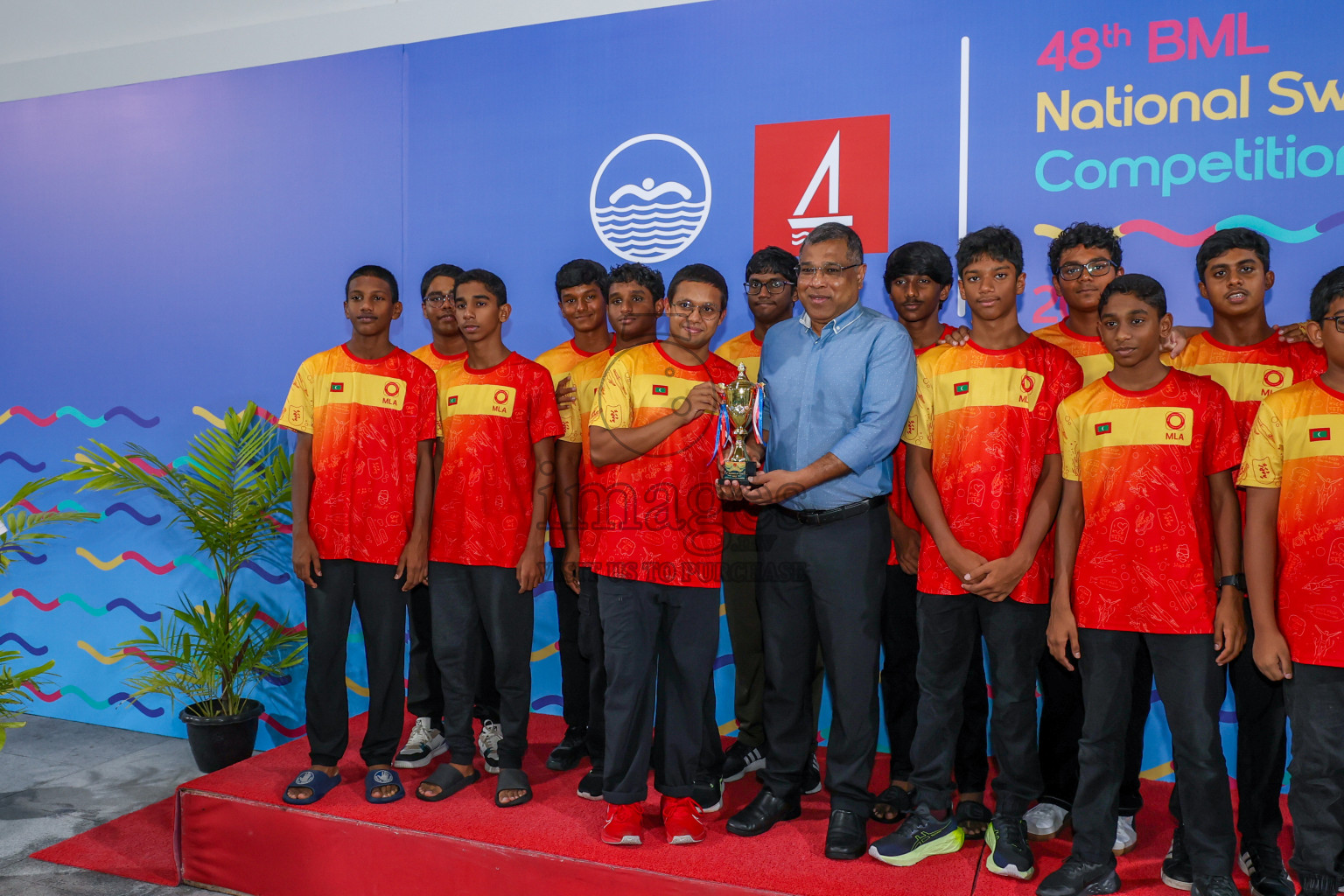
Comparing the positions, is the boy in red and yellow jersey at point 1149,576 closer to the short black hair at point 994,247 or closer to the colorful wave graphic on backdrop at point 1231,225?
the short black hair at point 994,247

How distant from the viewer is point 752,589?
3.21 meters

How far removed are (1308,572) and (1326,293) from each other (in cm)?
69

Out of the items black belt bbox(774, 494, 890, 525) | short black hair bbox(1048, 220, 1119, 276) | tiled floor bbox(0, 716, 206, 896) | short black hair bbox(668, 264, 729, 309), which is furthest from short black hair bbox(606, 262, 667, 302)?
tiled floor bbox(0, 716, 206, 896)

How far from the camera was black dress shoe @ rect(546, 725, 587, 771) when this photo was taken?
11.0 ft

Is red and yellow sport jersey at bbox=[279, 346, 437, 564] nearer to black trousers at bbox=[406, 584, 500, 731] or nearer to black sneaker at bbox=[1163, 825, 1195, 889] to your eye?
black trousers at bbox=[406, 584, 500, 731]

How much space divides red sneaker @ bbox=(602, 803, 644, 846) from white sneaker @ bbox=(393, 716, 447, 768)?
1.03 metres

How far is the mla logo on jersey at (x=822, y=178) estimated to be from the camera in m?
3.73

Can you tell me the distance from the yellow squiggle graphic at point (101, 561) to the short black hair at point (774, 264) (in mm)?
3844

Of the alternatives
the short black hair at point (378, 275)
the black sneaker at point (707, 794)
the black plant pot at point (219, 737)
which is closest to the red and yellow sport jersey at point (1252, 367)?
the black sneaker at point (707, 794)

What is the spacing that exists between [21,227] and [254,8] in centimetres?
189

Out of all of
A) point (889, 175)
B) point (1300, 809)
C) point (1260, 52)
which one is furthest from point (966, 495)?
point (1260, 52)

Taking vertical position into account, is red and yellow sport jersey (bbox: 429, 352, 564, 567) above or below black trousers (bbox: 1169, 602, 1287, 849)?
above

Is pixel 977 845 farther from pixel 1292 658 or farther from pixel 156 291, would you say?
pixel 156 291

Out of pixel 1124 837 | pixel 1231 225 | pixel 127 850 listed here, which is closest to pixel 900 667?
pixel 1124 837
